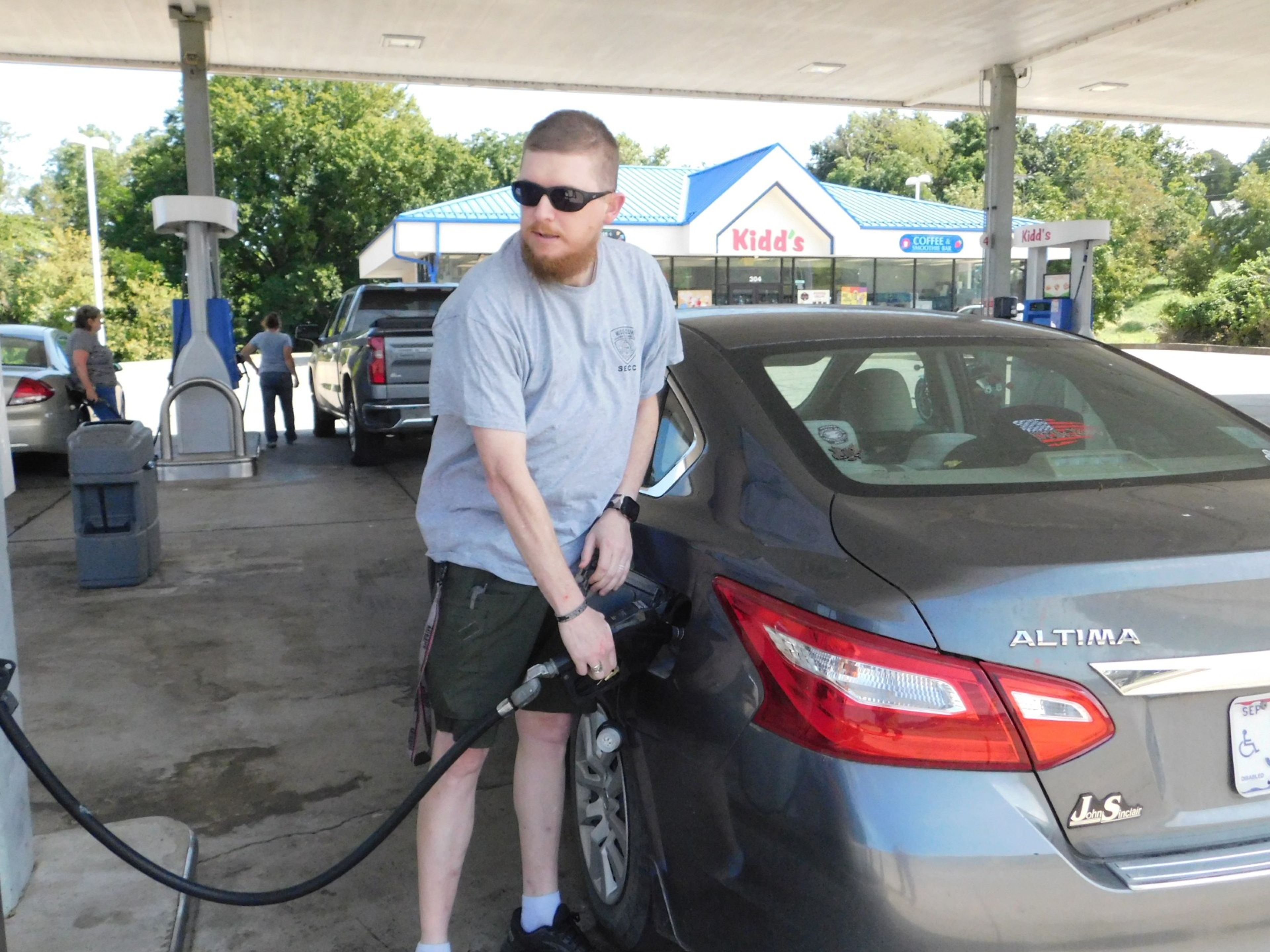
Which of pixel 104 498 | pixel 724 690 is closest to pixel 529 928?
pixel 724 690

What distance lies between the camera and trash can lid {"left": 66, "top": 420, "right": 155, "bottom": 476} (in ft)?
22.2

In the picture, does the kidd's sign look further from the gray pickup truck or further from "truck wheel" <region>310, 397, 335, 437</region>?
"truck wheel" <region>310, 397, 335, 437</region>

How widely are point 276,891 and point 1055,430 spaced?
210 cm

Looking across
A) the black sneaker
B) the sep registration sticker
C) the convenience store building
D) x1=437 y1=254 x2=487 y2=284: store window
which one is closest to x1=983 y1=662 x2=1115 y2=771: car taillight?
the sep registration sticker

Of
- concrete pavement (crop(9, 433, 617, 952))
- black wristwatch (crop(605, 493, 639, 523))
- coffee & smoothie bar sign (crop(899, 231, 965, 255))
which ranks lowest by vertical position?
concrete pavement (crop(9, 433, 617, 952))

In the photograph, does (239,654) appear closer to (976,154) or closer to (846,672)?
(846,672)

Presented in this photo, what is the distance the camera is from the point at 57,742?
14.7 feet

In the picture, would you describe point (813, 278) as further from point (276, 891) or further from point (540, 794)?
point (276, 891)

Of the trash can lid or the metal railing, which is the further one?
the metal railing

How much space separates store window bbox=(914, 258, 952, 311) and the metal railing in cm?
2761

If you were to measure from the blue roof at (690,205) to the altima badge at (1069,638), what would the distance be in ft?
91.3

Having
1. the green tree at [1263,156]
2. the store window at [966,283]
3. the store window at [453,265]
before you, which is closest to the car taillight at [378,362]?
the store window at [453,265]

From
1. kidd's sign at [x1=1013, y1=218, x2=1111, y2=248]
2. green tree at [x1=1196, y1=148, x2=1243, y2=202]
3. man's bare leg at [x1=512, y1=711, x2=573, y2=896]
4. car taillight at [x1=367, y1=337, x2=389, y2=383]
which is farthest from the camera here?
green tree at [x1=1196, y1=148, x2=1243, y2=202]

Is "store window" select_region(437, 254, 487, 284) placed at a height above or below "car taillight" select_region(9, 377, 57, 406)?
above
